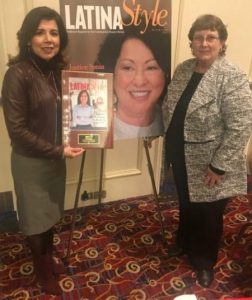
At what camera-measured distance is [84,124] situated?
5.53 ft

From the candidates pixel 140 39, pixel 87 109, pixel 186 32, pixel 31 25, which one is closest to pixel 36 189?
pixel 87 109

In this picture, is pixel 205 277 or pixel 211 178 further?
pixel 205 277

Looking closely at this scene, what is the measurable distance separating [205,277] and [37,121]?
52.3 inches

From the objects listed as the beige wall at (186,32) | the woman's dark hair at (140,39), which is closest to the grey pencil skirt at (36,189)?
the woman's dark hair at (140,39)

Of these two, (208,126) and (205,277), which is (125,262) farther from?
(208,126)

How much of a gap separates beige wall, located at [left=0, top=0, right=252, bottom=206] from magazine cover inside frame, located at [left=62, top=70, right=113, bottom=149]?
633 mm

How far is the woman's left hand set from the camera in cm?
167

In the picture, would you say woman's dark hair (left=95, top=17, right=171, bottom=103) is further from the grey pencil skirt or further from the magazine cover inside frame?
the grey pencil skirt

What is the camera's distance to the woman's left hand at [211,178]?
1667 millimetres

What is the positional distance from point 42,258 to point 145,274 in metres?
0.65

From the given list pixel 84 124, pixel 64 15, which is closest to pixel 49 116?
pixel 84 124

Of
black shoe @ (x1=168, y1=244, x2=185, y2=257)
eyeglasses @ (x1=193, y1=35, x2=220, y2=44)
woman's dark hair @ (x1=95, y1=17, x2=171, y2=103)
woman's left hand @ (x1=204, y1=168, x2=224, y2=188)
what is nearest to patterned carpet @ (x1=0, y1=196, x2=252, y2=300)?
black shoe @ (x1=168, y1=244, x2=185, y2=257)

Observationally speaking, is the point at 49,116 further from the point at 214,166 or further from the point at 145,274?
the point at 145,274

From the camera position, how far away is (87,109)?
1684mm
